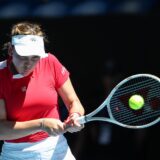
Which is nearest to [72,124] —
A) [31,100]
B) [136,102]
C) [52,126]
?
[52,126]

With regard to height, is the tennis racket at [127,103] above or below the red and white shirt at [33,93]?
below

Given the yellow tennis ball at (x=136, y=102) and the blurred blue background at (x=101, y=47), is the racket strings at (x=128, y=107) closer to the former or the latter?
the yellow tennis ball at (x=136, y=102)

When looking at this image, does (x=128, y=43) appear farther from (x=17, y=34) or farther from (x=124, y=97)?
(x=17, y=34)

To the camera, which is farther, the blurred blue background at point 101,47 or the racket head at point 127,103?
the blurred blue background at point 101,47

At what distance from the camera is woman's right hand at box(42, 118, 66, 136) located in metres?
3.58

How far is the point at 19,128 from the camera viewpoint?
362 cm

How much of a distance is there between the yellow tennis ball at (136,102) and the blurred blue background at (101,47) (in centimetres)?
247

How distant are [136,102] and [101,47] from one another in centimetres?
304

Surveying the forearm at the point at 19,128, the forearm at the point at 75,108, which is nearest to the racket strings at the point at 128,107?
the forearm at the point at 75,108

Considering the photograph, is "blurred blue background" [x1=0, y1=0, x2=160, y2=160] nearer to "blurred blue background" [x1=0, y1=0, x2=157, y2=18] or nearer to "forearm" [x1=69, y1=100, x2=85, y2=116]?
"blurred blue background" [x1=0, y1=0, x2=157, y2=18]

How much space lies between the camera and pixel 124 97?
13.4 feet

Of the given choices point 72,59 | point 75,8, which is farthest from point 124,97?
point 72,59

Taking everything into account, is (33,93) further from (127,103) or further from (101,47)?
(101,47)

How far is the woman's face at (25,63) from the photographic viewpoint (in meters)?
3.53
